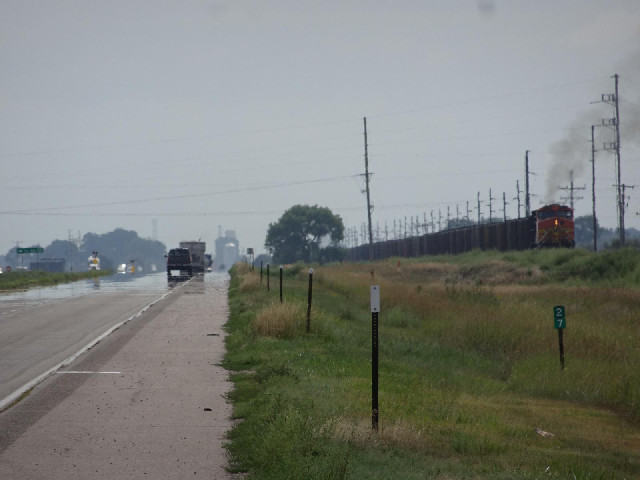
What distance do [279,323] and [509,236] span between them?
45.8m

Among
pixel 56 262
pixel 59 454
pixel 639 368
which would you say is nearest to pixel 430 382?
pixel 639 368

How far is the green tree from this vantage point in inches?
5753

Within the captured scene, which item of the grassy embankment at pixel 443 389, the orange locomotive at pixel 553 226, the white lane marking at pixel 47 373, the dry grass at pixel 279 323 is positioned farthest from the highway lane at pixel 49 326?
the orange locomotive at pixel 553 226

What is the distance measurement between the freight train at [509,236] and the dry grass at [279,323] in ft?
122

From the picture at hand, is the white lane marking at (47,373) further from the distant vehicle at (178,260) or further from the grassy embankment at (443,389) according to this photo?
the distant vehicle at (178,260)

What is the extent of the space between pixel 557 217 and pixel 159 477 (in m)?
50.5

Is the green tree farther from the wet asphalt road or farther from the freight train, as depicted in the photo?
the wet asphalt road

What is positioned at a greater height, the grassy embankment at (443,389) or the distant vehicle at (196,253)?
the distant vehicle at (196,253)

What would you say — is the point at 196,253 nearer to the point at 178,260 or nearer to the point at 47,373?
the point at 178,260

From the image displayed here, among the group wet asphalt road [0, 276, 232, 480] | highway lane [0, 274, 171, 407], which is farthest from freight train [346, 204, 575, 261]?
wet asphalt road [0, 276, 232, 480]

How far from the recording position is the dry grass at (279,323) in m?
19.5

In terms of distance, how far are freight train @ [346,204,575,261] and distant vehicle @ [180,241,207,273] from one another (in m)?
22.7

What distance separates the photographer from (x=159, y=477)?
7945 millimetres

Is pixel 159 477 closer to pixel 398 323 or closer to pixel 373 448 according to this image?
Answer: pixel 373 448
